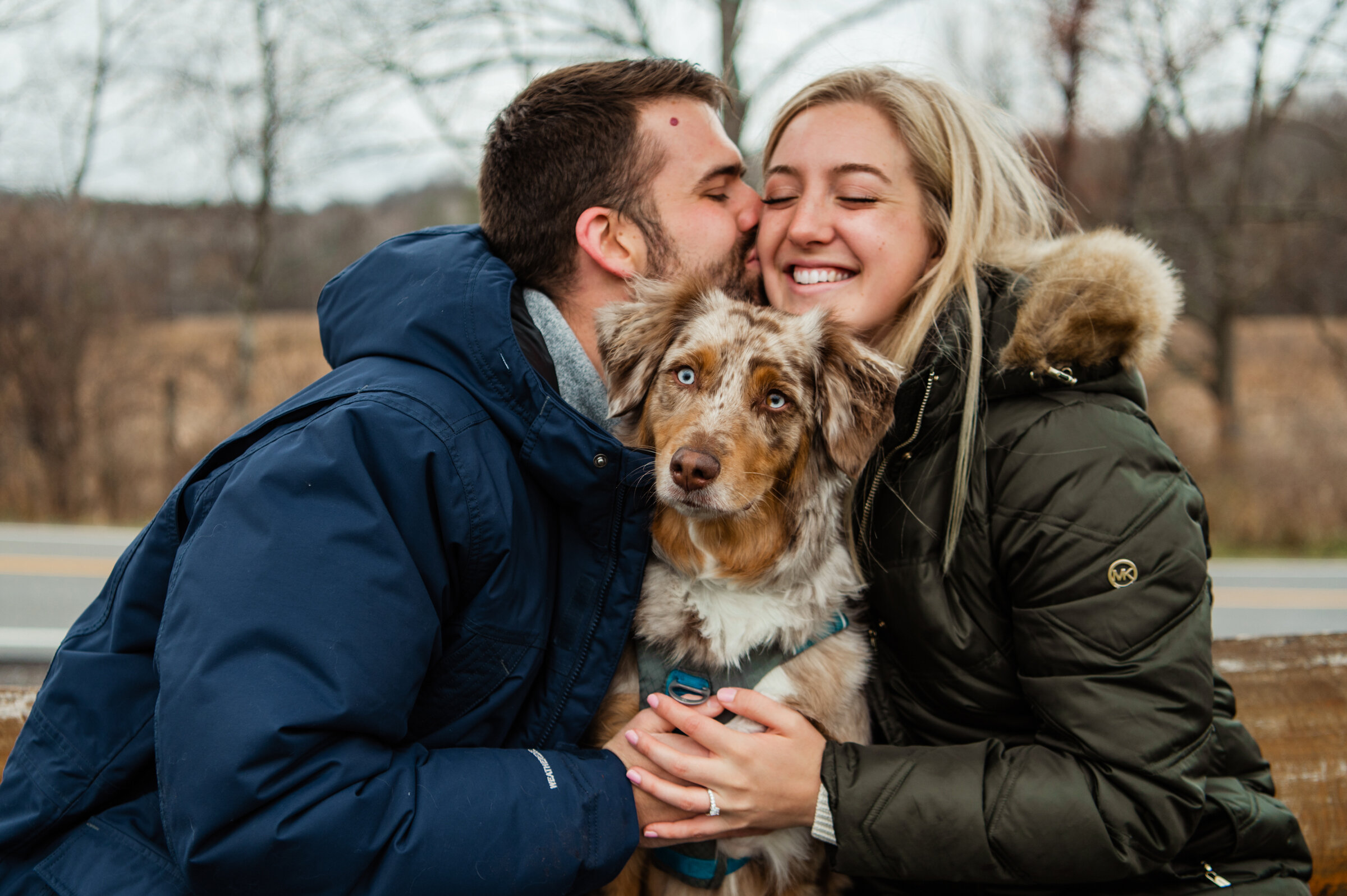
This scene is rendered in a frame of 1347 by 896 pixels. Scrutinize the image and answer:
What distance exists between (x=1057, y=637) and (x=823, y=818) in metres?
0.76

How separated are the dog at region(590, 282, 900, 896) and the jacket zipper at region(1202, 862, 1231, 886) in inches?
36.9

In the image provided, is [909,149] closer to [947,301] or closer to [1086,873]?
[947,301]

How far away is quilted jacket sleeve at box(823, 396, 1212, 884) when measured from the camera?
2145mm

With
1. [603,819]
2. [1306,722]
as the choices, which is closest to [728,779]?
[603,819]

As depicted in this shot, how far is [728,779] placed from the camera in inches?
89.5

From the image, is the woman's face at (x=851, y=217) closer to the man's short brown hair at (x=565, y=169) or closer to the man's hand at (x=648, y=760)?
the man's short brown hair at (x=565, y=169)

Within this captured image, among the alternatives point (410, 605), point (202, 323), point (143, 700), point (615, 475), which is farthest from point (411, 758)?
point (202, 323)

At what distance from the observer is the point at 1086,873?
86.5 inches

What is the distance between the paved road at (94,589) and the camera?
732cm

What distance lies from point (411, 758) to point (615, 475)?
0.86 m

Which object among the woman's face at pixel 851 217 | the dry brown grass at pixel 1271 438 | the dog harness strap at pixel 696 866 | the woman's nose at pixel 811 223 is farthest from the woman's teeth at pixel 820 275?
the dry brown grass at pixel 1271 438

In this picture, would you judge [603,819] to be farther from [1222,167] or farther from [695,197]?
[1222,167]

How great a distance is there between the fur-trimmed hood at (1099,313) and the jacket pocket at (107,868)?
7.85 ft

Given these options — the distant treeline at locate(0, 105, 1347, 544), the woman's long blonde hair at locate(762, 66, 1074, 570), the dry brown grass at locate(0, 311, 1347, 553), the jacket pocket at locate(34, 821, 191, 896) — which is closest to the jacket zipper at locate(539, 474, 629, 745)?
the jacket pocket at locate(34, 821, 191, 896)
